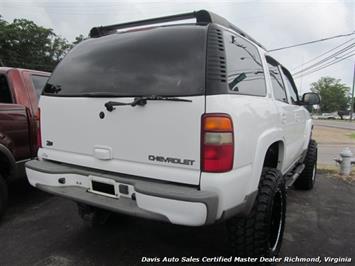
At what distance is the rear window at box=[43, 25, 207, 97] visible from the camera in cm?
204

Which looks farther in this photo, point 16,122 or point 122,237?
point 16,122

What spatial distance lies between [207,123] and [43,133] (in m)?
1.64

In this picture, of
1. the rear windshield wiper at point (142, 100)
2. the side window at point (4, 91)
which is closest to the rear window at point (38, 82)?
the side window at point (4, 91)

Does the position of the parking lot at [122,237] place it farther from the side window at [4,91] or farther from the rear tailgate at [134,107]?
the side window at [4,91]

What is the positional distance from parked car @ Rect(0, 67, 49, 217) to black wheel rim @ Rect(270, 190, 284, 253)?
280 centimetres

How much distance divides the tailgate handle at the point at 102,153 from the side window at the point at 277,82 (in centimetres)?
178

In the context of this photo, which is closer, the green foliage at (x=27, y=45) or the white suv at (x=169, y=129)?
the white suv at (x=169, y=129)

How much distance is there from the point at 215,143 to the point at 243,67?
825 mm

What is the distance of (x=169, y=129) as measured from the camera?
6.52 ft

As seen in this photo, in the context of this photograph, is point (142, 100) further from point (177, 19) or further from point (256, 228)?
point (256, 228)

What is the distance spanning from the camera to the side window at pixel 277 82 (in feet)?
10.4

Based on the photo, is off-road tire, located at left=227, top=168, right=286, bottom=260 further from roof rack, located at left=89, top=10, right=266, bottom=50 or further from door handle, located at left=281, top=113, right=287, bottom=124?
roof rack, located at left=89, top=10, right=266, bottom=50

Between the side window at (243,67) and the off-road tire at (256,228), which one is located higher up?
the side window at (243,67)

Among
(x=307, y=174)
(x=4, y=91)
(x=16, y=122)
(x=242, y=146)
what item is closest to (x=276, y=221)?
(x=242, y=146)
